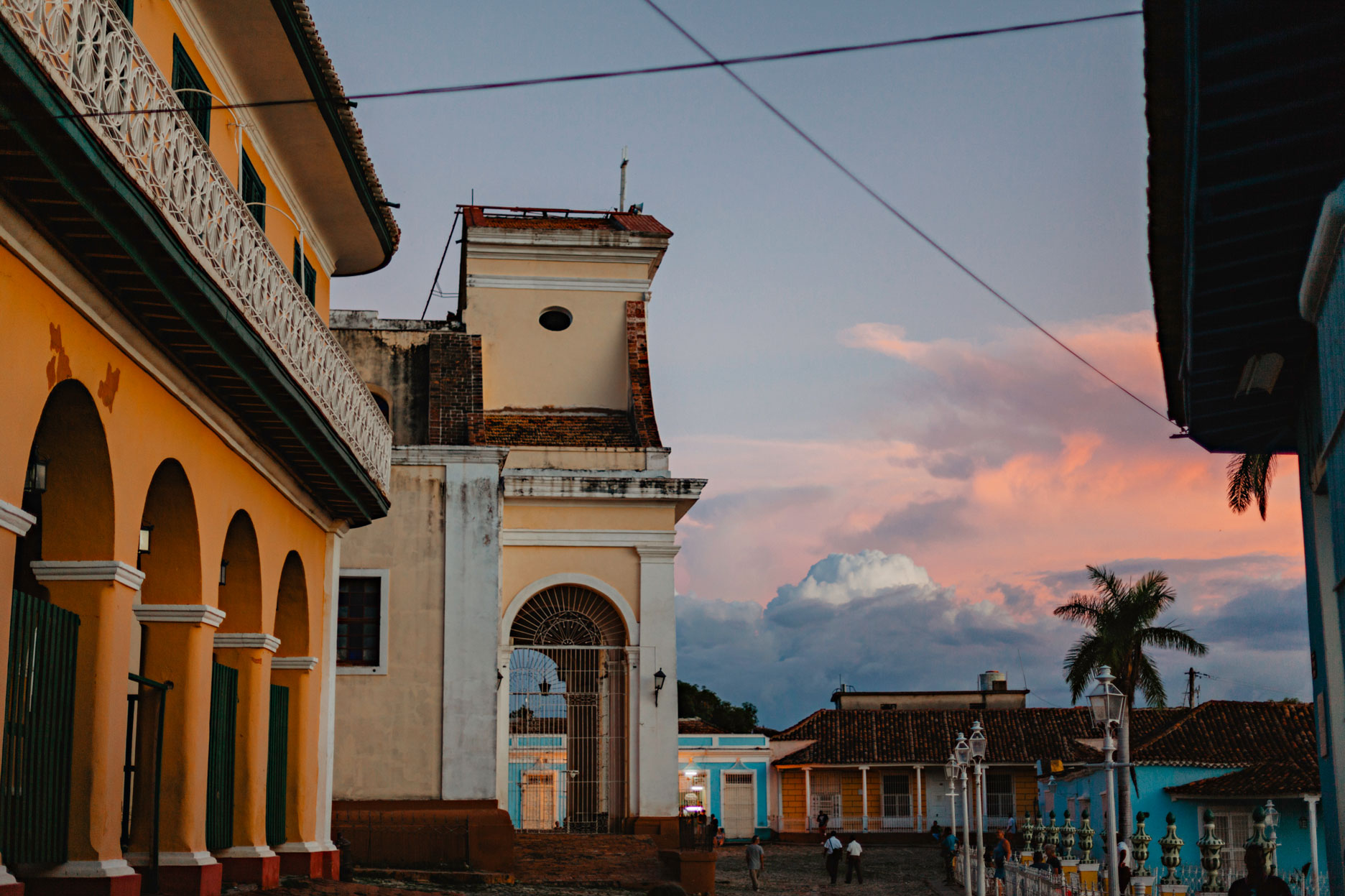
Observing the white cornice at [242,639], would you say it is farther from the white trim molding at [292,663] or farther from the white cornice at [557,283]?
the white cornice at [557,283]

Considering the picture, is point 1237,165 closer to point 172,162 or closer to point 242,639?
point 172,162

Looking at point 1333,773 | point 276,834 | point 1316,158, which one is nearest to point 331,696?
point 276,834

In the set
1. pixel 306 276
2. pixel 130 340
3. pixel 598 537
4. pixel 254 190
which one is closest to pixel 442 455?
pixel 598 537

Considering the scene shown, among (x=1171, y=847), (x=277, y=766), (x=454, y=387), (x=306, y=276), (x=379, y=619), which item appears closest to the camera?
(x=1171, y=847)

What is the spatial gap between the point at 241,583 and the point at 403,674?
7.39 m

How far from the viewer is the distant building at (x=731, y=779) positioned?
48.7m

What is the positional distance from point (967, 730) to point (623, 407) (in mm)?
28567

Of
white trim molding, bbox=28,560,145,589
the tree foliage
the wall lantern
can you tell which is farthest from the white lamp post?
the tree foliage

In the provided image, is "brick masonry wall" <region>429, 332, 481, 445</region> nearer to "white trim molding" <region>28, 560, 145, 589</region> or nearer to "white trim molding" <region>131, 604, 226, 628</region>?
"white trim molding" <region>131, 604, 226, 628</region>

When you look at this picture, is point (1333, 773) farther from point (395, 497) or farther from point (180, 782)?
point (395, 497)

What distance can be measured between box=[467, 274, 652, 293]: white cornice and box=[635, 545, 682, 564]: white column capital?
5.03 m

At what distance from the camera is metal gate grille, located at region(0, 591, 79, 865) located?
25.6 ft

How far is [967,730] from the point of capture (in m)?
49.6

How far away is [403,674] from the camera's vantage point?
63.8ft
